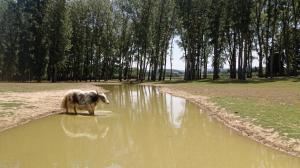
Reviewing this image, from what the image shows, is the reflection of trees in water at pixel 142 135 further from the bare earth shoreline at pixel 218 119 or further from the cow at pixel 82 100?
the bare earth shoreline at pixel 218 119

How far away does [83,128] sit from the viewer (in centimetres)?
2062

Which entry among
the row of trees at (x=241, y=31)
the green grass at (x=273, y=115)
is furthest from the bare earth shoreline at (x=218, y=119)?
the row of trees at (x=241, y=31)

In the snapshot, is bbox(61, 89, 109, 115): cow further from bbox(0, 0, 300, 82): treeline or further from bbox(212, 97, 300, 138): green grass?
bbox(0, 0, 300, 82): treeline

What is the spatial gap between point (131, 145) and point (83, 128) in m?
5.01

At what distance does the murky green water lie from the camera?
44.2 feet

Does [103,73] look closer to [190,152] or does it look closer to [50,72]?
[50,72]

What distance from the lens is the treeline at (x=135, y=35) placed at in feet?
236

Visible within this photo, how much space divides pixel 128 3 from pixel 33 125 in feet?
220

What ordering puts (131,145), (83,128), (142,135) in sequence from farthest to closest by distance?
(83,128) < (142,135) < (131,145)

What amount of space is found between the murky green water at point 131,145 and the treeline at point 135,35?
46.4 meters

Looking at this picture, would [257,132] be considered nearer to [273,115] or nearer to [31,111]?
[273,115]

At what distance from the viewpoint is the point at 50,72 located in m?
83.5

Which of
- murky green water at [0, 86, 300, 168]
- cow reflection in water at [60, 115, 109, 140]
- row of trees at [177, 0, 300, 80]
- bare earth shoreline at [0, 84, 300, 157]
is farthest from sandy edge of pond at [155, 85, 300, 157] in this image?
row of trees at [177, 0, 300, 80]

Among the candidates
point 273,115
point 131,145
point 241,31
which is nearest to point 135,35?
point 241,31
